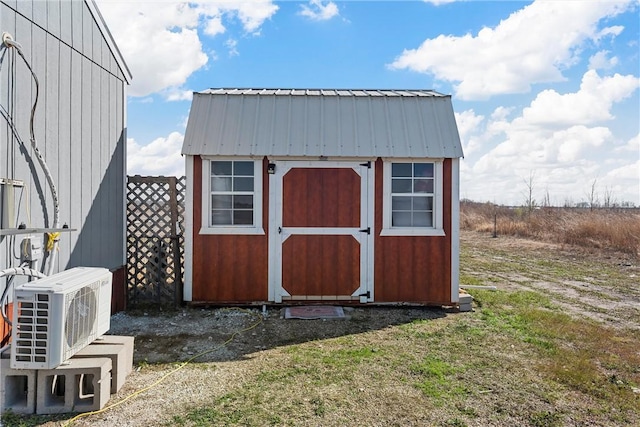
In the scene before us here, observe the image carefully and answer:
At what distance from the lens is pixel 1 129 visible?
3.29 meters

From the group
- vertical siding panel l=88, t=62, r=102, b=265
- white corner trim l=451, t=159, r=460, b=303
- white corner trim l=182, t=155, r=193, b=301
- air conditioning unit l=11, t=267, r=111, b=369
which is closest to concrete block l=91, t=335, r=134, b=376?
air conditioning unit l=11, t=267, r=111, b=369

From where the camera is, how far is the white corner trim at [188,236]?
567 centimetres

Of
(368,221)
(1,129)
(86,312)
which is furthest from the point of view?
(368,221)

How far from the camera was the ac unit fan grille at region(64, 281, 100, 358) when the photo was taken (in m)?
2.79

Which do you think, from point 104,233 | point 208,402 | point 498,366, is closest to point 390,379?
point 498,366

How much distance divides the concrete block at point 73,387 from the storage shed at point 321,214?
278 cm

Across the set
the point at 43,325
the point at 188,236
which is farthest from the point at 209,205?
the point at 43,325

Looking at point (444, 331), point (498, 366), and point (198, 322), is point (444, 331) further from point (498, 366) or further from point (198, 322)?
point (198, 322)

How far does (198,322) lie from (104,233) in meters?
1.72

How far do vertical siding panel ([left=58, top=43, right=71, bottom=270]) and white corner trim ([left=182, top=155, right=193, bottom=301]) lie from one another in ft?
5.03

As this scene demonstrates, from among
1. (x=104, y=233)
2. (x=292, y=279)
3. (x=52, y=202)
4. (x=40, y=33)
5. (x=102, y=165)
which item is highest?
(x=40, y=33)

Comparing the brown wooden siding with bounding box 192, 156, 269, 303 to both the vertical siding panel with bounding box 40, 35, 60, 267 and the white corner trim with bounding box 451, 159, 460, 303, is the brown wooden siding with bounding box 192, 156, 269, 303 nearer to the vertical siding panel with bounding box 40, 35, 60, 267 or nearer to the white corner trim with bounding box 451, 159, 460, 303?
the vertical siding panel with bounding box 40, 35, 60, 267

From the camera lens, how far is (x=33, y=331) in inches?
106

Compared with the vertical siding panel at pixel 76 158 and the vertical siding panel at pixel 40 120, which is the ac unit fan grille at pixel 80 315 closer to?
the vertical siding panel at pixel 40 120
